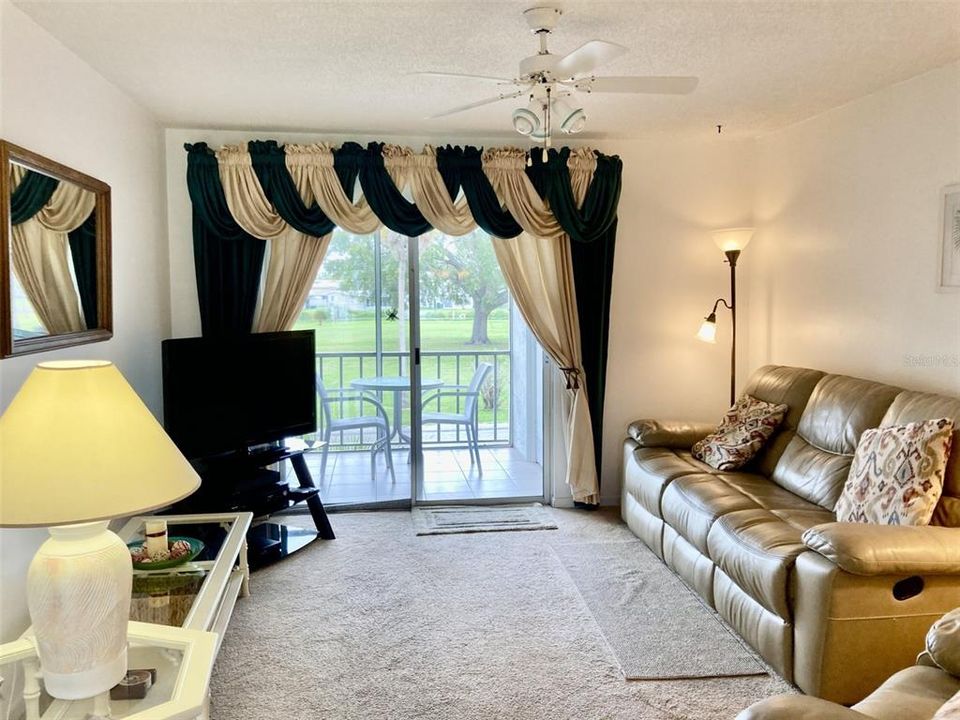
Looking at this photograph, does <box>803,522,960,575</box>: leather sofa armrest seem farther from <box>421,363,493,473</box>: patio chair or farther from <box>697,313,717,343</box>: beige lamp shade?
<box>421,363,493,473</box>: patio chair

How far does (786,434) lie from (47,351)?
3.49 meters

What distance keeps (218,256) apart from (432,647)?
266 centimetres

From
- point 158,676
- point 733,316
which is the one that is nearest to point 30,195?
point 158,676

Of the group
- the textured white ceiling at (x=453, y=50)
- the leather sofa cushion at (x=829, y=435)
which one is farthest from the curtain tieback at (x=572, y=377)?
the textured white ceiling at (x=453, y=50)

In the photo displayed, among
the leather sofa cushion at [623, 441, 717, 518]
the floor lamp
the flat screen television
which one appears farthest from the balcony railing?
the floor lamp

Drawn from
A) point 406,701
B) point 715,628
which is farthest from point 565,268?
point 406,701

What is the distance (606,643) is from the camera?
10.1 ft

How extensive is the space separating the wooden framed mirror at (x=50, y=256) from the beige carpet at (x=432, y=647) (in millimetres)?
1429

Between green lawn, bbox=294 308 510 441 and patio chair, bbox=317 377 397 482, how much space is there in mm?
42

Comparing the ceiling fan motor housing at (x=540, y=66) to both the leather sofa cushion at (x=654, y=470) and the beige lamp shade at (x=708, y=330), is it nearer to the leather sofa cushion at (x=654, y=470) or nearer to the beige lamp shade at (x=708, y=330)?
the leather sofa cushion at (x=654, y=470)

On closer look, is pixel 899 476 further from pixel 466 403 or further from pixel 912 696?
pixel 466 403

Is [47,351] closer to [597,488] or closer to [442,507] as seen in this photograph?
[442,507]

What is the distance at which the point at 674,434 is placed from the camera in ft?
14.6

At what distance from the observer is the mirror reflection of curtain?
8.61ft
